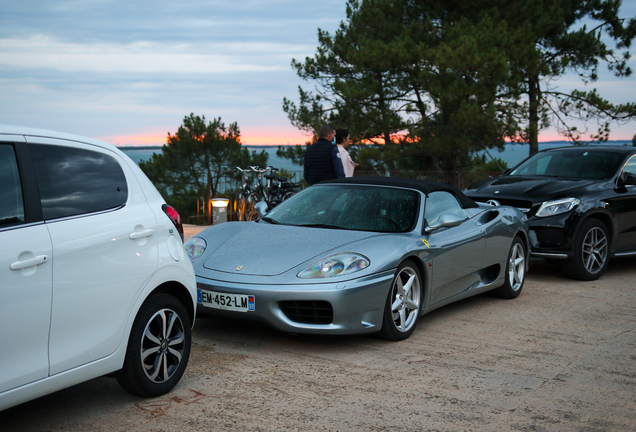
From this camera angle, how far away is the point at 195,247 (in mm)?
5730

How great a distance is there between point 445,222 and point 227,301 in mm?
2063

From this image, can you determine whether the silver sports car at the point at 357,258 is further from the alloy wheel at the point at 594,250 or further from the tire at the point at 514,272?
the alloy wheel at the point at 594,250

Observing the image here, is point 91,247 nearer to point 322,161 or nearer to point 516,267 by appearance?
point 516,267

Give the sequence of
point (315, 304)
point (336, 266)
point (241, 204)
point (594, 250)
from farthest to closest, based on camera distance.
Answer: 1. point (241, 204)
2. point (594, 250)
3. point (336, 266)
4. point (315, 304)

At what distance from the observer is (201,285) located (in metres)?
5.11

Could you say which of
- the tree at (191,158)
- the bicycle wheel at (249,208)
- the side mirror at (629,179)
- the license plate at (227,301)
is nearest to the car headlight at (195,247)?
the license plate at (227,301)

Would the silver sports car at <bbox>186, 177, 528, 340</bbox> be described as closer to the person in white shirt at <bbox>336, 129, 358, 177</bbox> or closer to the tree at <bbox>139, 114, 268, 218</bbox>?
the person in white shirt at <bbox>336, 129, 358, 177</bbox>

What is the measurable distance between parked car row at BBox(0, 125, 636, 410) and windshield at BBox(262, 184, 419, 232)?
0.7 inches

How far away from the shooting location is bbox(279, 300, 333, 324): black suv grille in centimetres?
488

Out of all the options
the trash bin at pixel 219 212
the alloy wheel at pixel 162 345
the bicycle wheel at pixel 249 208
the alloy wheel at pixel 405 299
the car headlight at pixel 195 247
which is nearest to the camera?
the alloy wheel at pixel 162 345

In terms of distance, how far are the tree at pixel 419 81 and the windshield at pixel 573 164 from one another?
33.5 ft

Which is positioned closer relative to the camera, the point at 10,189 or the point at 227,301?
the point at 10,189

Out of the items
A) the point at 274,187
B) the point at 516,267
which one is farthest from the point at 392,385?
the point at 274,187

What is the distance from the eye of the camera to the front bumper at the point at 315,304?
4.81 meters
